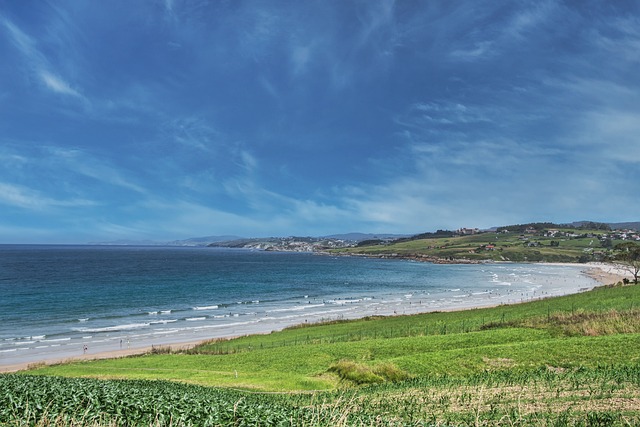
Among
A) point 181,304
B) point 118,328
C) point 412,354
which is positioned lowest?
point 118,328

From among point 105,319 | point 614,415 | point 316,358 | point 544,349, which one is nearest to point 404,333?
point 316,358

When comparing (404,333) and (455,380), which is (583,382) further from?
(404,333)

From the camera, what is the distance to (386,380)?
79.4 feet

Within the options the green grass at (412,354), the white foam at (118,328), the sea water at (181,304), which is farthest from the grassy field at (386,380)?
the white foam at (118,328)

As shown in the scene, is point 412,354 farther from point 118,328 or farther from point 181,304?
point 181,304

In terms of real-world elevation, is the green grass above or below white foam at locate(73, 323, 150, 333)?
above

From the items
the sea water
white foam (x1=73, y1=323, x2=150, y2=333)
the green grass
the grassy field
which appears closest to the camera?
the grassy field

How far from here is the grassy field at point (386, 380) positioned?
10172 mm

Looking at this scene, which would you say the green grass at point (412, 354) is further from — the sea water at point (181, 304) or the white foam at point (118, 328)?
the white foam at point (118, 328)

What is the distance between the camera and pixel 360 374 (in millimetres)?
25266

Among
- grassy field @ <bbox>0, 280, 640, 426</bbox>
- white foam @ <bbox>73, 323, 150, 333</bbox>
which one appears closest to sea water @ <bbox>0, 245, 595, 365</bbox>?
white foam @ <bbox>73, 323, 150, 333</bbox>

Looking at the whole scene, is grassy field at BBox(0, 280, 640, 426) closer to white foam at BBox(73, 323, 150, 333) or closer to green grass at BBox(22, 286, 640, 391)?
green grass at BBox(22, 286, 640, 391)

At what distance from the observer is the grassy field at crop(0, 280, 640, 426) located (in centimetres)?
1017

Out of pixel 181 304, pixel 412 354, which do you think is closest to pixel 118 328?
pixel 181 304
